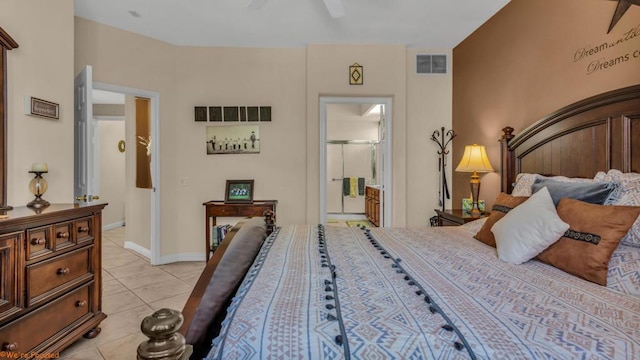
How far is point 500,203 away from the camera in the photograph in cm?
196

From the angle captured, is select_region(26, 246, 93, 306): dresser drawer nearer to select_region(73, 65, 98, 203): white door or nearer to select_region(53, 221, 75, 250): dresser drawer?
select_region(53, 221, 75, 250): dresser drawer

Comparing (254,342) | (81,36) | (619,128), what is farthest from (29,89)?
(619,128)

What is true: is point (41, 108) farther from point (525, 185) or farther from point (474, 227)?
point (525, 185)

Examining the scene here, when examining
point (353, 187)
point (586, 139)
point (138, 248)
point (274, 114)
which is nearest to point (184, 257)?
point (138, 248)

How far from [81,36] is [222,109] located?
152cm

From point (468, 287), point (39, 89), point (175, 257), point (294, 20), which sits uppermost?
point (294, 20)

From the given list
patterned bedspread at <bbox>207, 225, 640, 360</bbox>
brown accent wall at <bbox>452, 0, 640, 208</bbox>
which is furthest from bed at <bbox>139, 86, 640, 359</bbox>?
brown accent wall at <bbox>452, 0, 640, 208</bbox>

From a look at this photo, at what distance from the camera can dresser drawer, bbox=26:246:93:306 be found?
65.5 inches

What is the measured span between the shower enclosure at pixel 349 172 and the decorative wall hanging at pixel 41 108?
5.93m

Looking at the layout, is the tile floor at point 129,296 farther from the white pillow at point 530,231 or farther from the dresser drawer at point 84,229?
the white pillow at point 530,231

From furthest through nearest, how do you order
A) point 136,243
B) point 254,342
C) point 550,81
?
point 136,243 → point 550,81 → point 254,342

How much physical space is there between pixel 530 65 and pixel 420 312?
8.54 ft

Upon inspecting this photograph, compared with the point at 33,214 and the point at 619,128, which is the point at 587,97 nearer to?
the point at 619,128

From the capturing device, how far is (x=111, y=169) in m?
6.37
